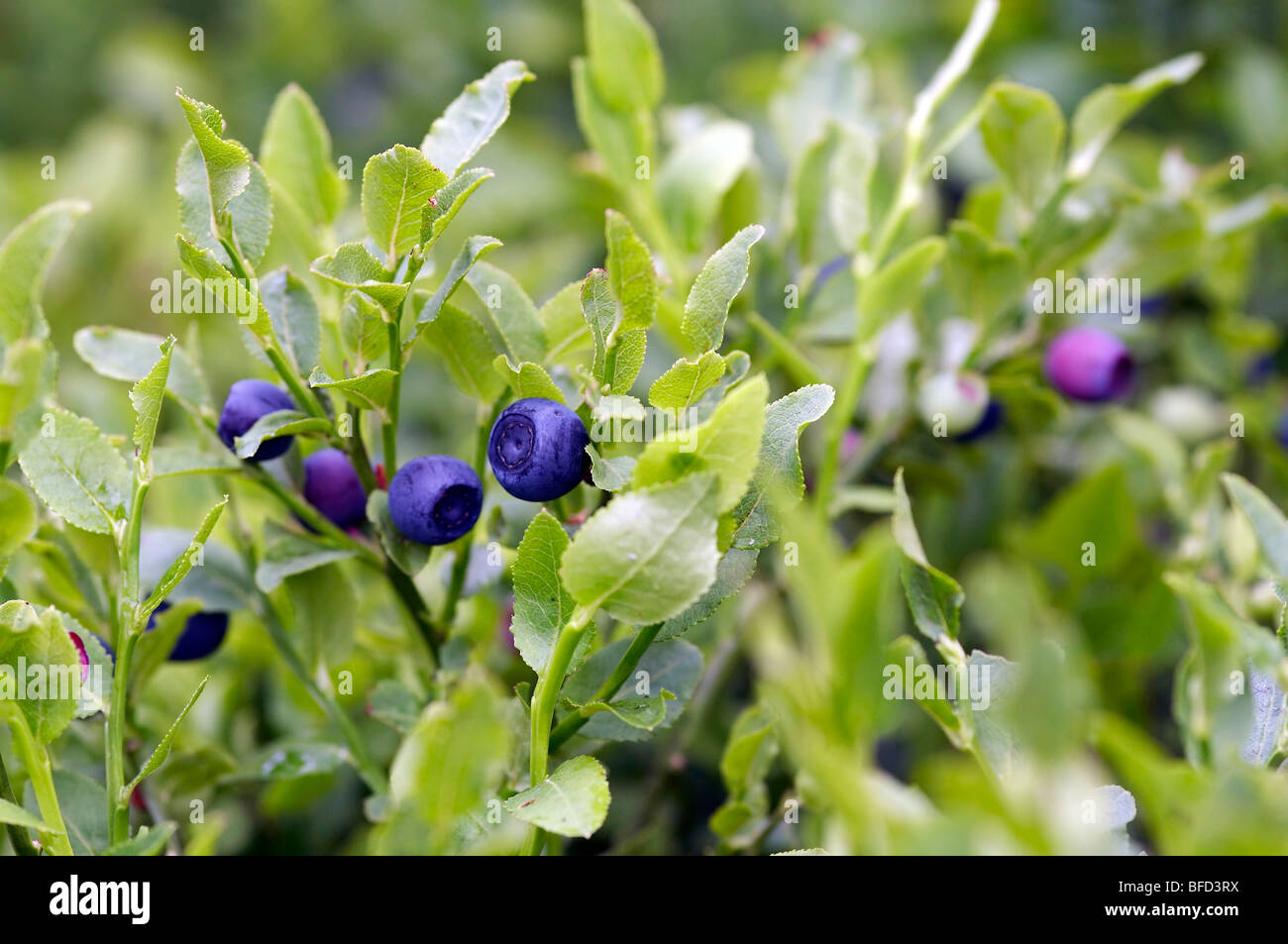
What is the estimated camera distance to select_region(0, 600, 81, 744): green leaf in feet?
2.35

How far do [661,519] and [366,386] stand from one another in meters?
0.27

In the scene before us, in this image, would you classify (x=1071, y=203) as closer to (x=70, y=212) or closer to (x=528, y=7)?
(x=70, y=212)

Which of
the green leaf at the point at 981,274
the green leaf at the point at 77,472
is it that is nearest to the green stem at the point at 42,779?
the green leaf at the point at 77,472

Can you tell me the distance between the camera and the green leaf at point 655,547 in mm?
634

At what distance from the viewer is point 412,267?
31.0 inches

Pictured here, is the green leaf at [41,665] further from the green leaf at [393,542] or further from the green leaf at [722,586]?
the green leaf at [722,586]

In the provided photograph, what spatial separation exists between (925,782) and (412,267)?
60 cm

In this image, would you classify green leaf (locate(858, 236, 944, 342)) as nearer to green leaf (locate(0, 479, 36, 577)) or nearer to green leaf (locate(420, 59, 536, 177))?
green leaf (locate(420, 59, 536, 177))

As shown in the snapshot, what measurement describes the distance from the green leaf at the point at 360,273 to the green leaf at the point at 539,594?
180mm

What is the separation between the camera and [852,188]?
1146mm

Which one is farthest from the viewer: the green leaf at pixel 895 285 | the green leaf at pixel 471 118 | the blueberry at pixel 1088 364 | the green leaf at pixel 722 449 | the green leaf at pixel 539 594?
the blueberry at pixel 1088 364

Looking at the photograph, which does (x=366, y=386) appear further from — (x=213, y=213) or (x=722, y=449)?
(x=722, y=449)
